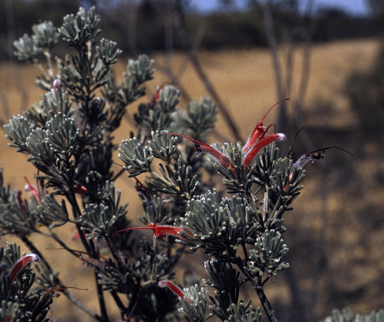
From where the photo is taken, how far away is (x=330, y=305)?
4016 mm

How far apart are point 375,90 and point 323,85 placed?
13.3ft

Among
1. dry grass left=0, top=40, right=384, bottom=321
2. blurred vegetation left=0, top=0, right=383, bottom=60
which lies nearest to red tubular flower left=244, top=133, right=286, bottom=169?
dry grass left=0, top=40, right=384, bottom=321

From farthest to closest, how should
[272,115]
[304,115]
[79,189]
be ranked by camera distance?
[272,115], [304,115], [79,189]

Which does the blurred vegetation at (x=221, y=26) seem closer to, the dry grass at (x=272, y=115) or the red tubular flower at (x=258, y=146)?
the dry grass at (x=272, y=115)

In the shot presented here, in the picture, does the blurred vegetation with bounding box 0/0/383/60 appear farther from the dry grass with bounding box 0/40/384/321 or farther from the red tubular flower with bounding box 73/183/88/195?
the red tubular flower with bounding box 73/183/88/195

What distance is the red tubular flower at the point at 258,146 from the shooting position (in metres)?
0.89

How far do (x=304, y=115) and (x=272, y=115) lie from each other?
3.11 ft

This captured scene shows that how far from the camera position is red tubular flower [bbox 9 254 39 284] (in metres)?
0.86

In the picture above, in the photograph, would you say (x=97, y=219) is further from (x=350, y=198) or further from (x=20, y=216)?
(x=350, y=198)

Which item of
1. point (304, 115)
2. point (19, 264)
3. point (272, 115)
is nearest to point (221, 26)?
point (272, 115)

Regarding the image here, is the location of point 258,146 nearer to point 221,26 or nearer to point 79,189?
point 79,189

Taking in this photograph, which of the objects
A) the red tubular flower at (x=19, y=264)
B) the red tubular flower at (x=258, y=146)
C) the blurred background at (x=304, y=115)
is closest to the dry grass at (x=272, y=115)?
the blurred background at (x=304, y=115)

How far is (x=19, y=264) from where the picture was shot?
0.87 m

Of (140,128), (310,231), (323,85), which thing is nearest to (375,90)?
(323,85)
